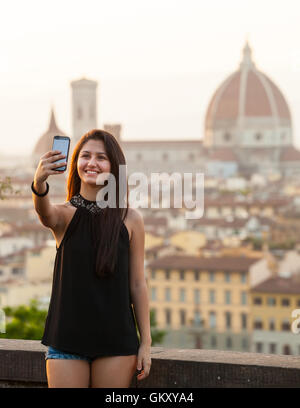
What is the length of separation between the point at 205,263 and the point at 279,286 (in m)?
2.65

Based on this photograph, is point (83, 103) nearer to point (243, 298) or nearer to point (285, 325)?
point (243, 298)

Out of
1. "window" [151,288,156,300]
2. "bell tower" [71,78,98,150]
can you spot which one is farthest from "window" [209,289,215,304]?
"bell tower" [71,78,98,150]

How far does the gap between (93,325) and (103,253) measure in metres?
0.13

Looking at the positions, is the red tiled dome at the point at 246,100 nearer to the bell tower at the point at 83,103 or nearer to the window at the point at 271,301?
the bell tower at the point at 83,103

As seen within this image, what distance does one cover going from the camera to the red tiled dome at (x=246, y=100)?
70.7m

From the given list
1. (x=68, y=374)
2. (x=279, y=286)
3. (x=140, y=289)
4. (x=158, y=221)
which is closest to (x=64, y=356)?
(x=68, y=374)

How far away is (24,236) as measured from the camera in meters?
34.9

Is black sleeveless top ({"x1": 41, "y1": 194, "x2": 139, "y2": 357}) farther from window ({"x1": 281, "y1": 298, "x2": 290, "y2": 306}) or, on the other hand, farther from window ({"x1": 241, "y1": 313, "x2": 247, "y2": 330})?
window ({"x1": 241, "y1": 313, "x2": 247, "y2": 330})

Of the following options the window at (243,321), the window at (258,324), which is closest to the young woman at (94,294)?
the window at (258,324)

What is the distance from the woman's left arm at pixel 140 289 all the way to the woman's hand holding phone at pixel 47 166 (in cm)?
18

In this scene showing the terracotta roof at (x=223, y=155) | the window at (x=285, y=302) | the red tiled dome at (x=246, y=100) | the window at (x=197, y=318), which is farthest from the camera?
the red tiled dome at (x=246, y=100)

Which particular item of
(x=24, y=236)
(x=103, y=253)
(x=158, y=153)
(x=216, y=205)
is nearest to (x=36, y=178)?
(x=103, y=253)

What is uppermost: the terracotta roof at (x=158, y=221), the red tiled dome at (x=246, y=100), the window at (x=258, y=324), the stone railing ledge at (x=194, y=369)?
the red tiled dome at (x=246, y=100)
